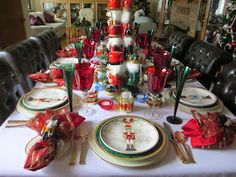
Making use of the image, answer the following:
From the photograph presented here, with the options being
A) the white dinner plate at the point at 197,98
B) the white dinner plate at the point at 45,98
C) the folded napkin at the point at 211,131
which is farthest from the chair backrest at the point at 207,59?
the white dinner plate at the point at 45,98

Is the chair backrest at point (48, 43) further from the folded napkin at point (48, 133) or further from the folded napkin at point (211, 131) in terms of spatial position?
the folded napkin at point (211, 131)

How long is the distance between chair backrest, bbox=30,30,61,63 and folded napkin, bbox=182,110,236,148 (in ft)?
5.02

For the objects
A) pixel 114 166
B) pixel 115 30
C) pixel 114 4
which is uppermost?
pixel 114 4

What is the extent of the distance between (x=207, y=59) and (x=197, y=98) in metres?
0.69

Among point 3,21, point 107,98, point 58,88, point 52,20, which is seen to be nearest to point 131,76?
point 107,98

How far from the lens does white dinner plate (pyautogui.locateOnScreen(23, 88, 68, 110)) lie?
936 mm

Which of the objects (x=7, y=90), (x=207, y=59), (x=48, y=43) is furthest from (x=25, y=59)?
(x=207, y=59)

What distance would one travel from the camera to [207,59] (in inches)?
63.3

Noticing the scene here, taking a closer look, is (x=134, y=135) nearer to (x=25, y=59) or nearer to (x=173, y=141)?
(x=173, y=141)

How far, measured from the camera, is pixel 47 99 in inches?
39.7

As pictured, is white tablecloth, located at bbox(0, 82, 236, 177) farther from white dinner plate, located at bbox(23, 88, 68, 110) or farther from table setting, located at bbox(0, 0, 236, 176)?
white dinner plate, located at bbox(23, 88, 68, 110)

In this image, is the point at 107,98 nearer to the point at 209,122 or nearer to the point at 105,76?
the point at 105,76

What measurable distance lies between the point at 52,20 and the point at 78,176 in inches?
237

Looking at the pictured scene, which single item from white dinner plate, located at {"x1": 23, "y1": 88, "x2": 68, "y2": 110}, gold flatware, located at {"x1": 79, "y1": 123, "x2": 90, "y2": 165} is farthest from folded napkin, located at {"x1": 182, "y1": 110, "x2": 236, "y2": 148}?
white dinner plate, located at {"x1": 23, "y1": 88, "x2": 68, "y2": 110}
